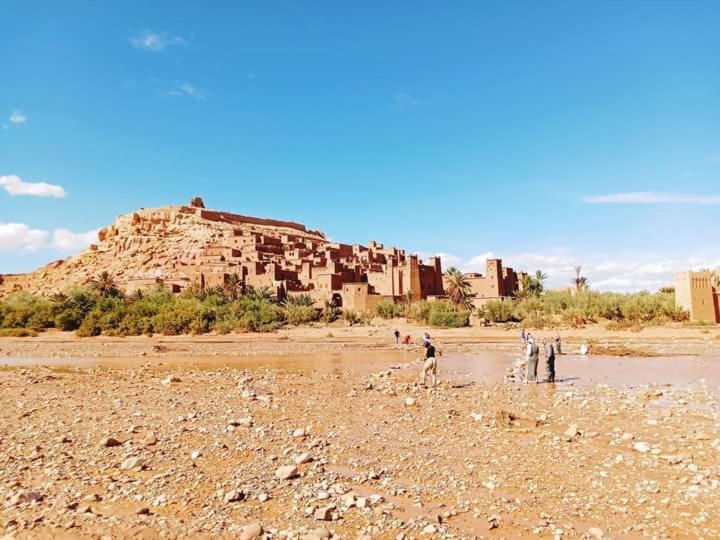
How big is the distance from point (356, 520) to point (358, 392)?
7635mm

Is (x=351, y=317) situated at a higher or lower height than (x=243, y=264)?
lower

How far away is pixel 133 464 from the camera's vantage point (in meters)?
6.34

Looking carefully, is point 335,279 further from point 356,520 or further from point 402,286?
point 356,520

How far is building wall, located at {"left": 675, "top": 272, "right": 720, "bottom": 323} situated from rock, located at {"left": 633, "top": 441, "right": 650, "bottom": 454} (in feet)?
94.0

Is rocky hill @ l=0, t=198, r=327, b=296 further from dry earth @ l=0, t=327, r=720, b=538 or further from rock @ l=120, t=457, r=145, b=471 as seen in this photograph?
rock @ l=120, t=457, r=145, b=471

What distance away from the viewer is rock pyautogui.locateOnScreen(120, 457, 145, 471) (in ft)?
20.6

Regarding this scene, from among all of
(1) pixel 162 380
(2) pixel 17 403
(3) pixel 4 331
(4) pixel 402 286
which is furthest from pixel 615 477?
(3) pixel 4 331

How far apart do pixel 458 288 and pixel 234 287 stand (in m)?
19.2

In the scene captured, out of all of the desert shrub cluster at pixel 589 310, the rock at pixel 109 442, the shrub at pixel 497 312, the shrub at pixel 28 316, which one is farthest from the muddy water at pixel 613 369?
the shrub at pixel 28 316

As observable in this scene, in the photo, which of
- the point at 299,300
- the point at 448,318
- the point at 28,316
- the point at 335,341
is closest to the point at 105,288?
the point at 28,316

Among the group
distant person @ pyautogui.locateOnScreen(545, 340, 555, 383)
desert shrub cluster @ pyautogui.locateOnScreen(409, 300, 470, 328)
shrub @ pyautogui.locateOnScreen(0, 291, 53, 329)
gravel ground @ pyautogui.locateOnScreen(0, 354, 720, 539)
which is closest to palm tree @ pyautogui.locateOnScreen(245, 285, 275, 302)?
desert shrub cluster @ pyautogui.locateOnScreen(409, 300, 470, 328)

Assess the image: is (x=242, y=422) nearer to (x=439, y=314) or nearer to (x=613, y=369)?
(x=613, y=369)

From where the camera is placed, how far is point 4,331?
39.7 m

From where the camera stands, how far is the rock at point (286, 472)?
5934 millimetres
